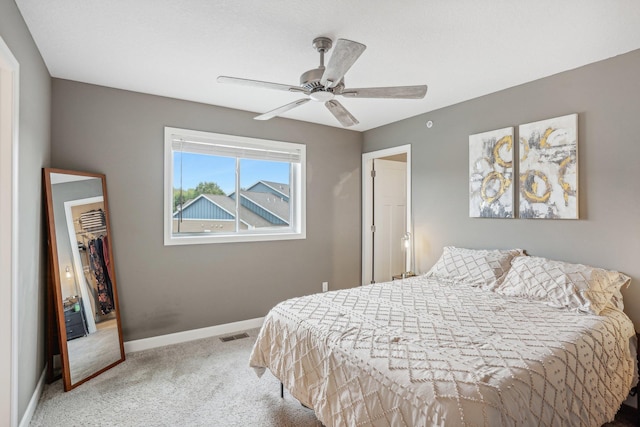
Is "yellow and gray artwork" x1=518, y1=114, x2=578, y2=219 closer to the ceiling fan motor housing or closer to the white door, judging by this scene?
the ceiling fan motor housing

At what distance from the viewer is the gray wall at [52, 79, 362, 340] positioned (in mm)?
3057

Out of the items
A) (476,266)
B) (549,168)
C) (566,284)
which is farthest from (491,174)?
(566,284)

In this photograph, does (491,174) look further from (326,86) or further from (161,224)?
(161,224)

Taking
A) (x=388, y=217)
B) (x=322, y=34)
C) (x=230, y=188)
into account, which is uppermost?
(x=322, y=34)

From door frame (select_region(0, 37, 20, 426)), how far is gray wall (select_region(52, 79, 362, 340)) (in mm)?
1229

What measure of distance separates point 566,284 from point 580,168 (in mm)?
937

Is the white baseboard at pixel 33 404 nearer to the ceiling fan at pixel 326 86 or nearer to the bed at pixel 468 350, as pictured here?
the bed at pixel 468 350

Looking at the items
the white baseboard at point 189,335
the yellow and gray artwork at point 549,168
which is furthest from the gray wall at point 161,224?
the yellow and gray artwork at point 549,168

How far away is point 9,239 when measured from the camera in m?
1.85

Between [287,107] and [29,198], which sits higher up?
[287,107]

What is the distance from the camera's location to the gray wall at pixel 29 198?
1.96 meters

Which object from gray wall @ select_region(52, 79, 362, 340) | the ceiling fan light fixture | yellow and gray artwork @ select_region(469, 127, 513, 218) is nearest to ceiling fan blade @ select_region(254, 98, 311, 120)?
the ceiling fan light fixture

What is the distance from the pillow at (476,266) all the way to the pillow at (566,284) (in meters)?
0.15

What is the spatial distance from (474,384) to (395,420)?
346 mm
